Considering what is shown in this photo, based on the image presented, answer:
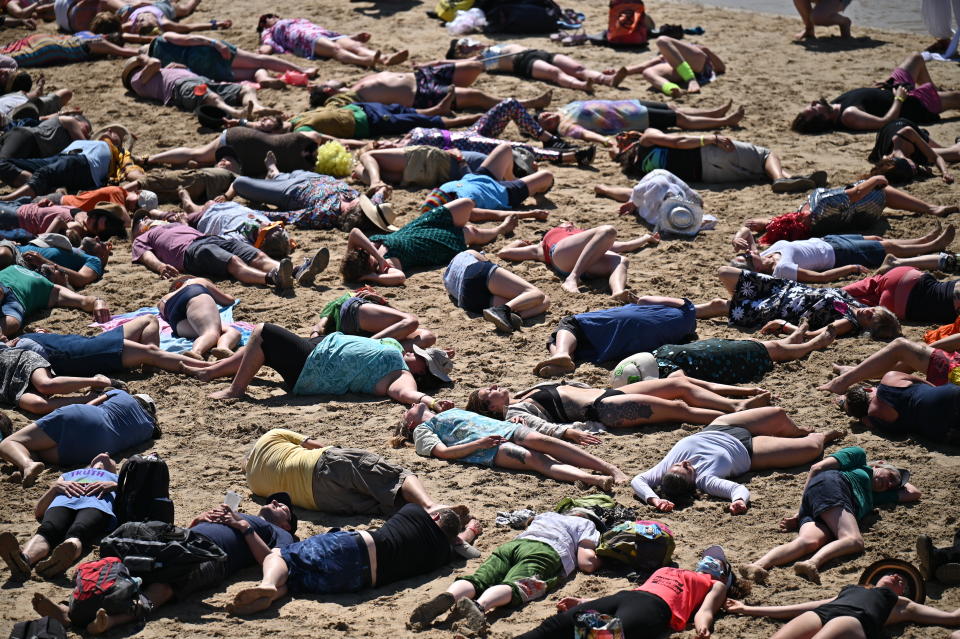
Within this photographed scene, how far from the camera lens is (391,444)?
260 inches

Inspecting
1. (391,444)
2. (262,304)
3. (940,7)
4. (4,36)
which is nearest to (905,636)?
(391,444)

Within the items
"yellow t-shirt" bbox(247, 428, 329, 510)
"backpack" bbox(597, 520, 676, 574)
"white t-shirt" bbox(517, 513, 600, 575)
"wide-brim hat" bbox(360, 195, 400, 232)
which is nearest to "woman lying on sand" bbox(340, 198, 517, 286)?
"wide-brim hat" bbox(360, 195, 400, 232)

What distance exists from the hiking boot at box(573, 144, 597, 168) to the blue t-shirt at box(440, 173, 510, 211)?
3.70ft

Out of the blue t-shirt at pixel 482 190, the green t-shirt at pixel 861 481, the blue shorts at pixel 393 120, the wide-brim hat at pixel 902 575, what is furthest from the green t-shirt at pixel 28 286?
the wide-brim hat at pixel 902 575

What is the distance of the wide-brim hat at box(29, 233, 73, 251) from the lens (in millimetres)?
8859

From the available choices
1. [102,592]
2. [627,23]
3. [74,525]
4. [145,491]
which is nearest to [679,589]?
[102,592]

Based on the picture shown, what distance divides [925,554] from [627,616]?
4.63 ft

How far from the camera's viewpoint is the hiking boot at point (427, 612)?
4961 millimetres

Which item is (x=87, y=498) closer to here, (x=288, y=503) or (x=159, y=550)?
(x=159, y=550)

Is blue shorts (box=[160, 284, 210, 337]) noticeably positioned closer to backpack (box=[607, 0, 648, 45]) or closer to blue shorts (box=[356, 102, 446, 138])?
blue shorts (box=[356, 102, 446, 138])

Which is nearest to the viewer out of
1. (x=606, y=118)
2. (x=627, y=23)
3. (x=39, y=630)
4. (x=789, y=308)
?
(x=39, y=630)

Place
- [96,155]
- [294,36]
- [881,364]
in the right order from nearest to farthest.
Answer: [881,364] < [96,155] < [294,36]

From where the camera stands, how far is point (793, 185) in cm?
963

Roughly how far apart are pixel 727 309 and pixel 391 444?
273cm
